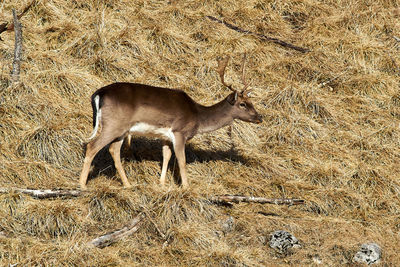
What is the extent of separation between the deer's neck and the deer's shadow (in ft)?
1.50

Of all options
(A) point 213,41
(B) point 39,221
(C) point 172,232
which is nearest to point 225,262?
(C) point 172,232

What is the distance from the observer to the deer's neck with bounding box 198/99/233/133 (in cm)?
858

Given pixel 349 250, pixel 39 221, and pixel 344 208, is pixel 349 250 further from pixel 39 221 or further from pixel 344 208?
pixel 39 221

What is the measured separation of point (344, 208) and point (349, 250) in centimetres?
114

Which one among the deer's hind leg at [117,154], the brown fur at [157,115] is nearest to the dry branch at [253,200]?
the brown fur at [157,115]

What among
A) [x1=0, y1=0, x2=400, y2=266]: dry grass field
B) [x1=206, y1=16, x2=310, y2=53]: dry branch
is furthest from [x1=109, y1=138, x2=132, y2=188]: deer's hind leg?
[x1=206, y1=16, x2=310, y2=53]: dry branch

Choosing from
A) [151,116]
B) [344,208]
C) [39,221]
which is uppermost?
[151,116]

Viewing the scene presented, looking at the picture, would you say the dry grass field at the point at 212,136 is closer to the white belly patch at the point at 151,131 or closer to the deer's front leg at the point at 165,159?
the deer's front leg at the point at 165,159

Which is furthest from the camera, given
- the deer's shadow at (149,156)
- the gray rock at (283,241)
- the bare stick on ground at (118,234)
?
the deer's shadow at (149,156)

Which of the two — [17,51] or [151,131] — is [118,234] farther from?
[17,51]

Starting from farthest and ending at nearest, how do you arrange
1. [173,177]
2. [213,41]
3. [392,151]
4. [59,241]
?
[213,41], [392,151], [173,177], [59,241]

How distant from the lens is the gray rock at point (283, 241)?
6.84 meters

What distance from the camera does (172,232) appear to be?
265 inches

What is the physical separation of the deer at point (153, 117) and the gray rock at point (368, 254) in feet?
7.67
